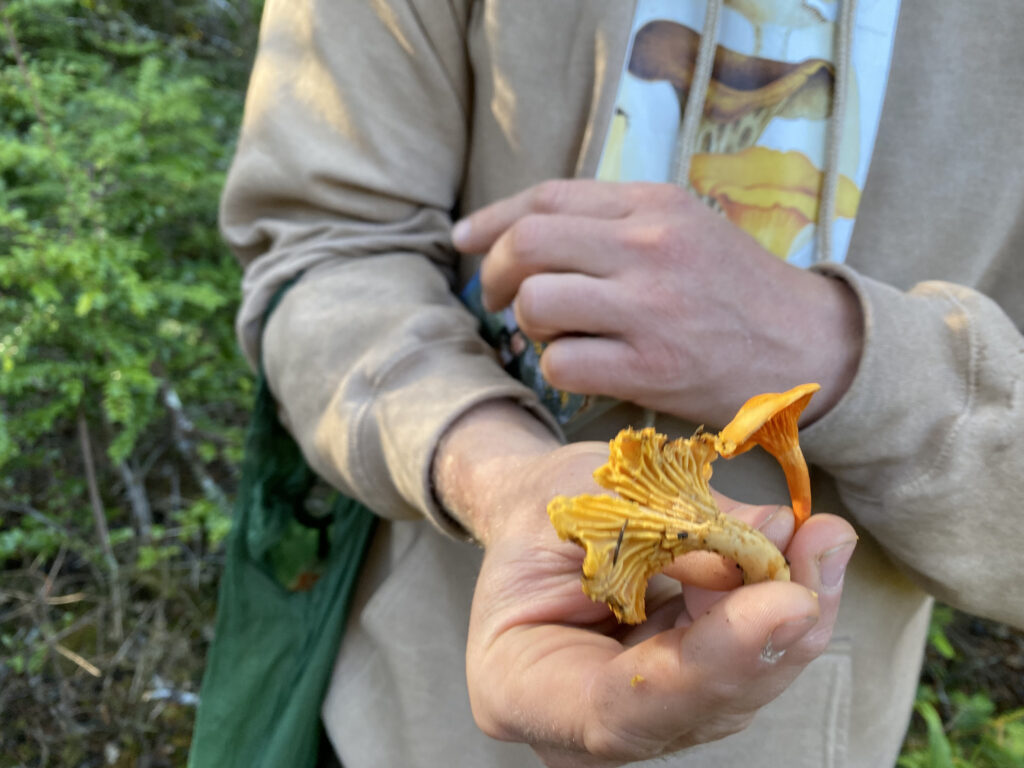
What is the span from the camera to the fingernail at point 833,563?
76cm

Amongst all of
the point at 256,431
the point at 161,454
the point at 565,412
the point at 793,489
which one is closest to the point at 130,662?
the point at 161,454

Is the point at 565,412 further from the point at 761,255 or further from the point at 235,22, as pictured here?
the point at 235,22

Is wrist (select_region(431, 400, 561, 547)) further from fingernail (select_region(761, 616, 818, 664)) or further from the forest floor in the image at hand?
the forest floor

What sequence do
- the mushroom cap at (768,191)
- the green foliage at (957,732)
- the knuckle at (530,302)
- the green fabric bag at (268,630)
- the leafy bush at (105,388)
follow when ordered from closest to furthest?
the knuckle at (530,302)
the mushroom cap at (768,191)
the green fabric bag at (268,630)
the green foliage at (957,732)
the leafy bush at (105,388)

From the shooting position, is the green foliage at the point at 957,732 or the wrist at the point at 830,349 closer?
the wrist at the point at 830,349

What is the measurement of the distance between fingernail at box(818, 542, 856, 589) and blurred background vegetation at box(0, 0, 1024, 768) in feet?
7.25

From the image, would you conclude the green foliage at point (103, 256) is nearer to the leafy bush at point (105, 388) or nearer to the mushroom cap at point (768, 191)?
the leafy bush at point (105, 388)

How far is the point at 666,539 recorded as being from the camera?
73 centimetres

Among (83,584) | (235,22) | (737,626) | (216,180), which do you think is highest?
(737,626)

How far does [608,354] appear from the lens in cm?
110

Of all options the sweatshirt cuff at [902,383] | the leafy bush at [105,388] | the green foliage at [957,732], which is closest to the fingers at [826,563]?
the sweatshirt cuff at [902,383]

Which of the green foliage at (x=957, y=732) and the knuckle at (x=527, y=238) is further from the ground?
the knuckle at (x=527, y=238)

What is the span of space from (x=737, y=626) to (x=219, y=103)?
4018 millimetres

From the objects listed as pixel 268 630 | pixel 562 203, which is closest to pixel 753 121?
pixel 562 203
